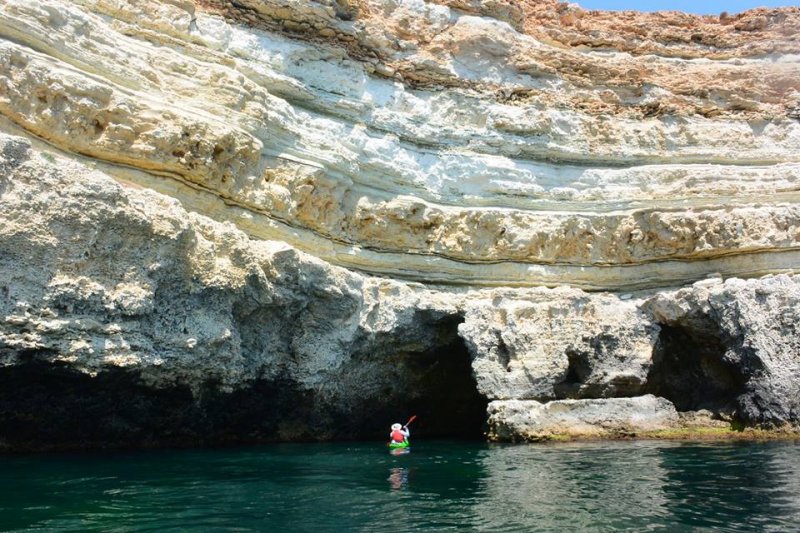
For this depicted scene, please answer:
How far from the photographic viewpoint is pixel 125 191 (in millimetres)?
11680

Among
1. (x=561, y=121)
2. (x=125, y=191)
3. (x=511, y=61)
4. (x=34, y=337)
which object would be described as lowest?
(x=34, y=337)

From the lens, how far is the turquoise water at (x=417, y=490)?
7160 millimetres

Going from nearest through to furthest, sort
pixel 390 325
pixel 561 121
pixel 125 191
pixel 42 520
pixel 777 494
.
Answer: pixel 42 520, pixel 777 494, pixel 125 191, pixel 390 325, pixel 561 121

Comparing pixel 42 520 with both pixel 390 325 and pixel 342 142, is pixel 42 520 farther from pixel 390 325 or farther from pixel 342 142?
pixel 342 142

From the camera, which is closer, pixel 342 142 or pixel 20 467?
pixel 20 467

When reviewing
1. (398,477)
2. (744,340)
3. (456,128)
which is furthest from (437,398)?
(398,477)

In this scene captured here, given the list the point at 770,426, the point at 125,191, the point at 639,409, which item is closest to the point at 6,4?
the point at 125,191

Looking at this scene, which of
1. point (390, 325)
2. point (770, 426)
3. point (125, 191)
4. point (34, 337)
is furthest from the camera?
point (390, 325)

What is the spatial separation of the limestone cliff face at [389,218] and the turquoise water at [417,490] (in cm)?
189

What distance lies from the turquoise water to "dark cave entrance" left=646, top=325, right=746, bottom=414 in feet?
12.0

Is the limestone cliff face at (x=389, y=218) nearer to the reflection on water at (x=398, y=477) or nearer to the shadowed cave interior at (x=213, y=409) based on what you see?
the shadowed cave interior at (x=213, y=409)

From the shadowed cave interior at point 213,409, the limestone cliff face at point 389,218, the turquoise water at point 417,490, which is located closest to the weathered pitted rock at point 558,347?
the limestone cliff face at point 389,218

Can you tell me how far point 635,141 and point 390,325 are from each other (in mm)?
9397

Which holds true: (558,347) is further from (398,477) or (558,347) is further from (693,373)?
(398,477)
